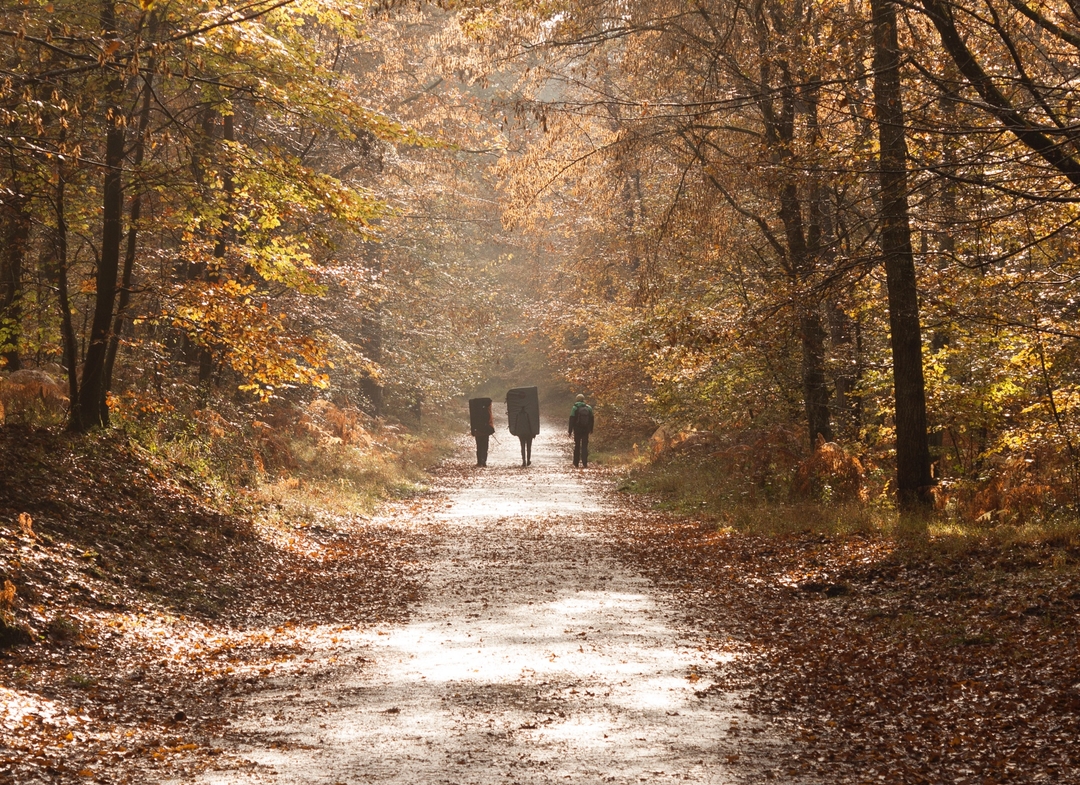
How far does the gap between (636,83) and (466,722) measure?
14.5m

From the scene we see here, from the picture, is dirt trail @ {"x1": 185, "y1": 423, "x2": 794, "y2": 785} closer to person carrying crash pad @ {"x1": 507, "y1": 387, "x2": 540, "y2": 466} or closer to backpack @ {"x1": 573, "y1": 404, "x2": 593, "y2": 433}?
backpack @ {"x1": 573, "y1": 404, "x2": 593, "y2": 433}

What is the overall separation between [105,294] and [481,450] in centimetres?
1666

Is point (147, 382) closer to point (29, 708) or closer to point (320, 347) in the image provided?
point (320, 347)

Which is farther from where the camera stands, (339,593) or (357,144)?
(357,144)

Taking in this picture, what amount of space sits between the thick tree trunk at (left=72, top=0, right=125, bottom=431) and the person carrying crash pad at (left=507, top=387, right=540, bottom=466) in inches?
647

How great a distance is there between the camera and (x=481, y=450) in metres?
27.6

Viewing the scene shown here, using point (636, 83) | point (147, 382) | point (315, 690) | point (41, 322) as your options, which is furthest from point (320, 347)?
point (636, 83)

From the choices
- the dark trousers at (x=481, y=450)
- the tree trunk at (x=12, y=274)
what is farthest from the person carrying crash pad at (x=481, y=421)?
the tree trunk at (x=12, y=274)

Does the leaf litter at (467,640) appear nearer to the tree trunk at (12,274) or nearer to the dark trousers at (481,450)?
the tree trunk at (12,274)

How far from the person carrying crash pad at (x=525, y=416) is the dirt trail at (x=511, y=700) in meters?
15.9

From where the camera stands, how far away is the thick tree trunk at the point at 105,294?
37.1ft

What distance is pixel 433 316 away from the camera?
2912cm

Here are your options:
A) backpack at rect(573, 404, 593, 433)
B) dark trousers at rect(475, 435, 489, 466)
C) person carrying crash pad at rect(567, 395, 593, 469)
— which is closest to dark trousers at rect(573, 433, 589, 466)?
person carrying crash pad at rect(567, 395, 593, 469)

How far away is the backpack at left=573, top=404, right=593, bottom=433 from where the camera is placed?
26250 millimetres
